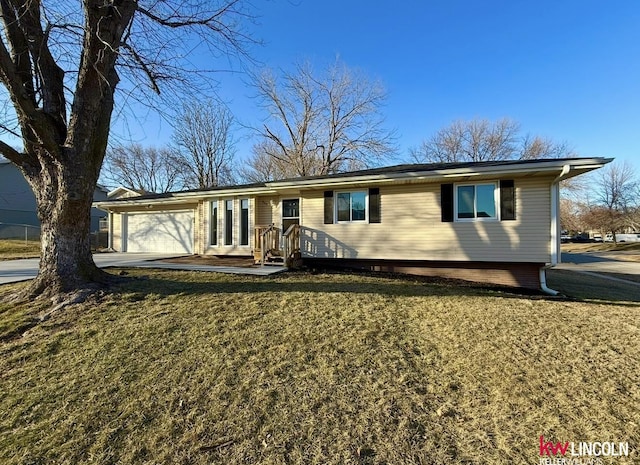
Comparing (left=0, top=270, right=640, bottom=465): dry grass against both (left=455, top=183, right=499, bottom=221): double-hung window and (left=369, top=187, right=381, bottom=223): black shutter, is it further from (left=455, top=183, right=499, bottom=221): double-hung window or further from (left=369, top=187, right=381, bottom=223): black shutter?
(left=369, top=187, right=381, bottom=223): black shutter

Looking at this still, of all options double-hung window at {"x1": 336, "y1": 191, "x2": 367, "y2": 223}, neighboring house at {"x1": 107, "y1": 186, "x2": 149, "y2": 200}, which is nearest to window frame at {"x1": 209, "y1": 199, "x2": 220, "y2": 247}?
double-hung window at {"x1": 336, "y1": 191, "x2": 367, "y2": 223}

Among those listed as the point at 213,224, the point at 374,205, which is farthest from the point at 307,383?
the point at 213,224

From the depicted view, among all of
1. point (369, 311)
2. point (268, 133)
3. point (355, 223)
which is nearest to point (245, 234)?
point (355, 223)

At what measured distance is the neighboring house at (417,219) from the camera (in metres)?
8.17

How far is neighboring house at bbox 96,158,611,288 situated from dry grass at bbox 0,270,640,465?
10.1 ft

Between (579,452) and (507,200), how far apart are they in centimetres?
694

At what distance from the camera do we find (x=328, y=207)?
10.3 metres

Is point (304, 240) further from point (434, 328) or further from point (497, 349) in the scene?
point (497, 349)

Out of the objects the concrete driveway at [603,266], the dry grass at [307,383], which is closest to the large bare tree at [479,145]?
the concrete driveway at [603,266]

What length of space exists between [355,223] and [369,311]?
4.83 meters

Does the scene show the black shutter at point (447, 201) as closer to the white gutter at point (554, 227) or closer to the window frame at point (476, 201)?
the window frame at point (476, 201)

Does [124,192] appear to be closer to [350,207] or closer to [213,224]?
[213,224]

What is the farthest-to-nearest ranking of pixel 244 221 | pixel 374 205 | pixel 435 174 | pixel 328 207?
1. pixel 244 221
2. pixel 328 207
3. pixel 374 205
4. pixel 435 174

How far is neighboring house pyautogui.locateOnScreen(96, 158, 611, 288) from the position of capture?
817cm
